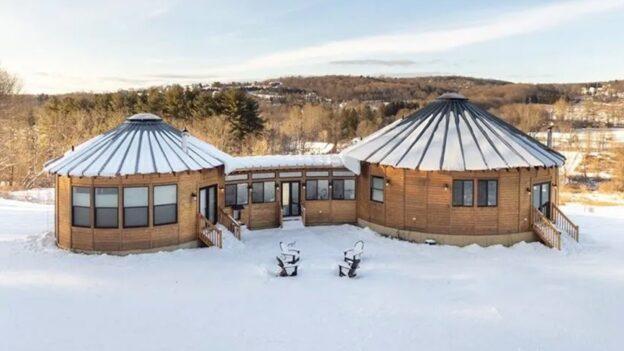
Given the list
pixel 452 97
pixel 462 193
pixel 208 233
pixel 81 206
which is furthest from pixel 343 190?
pixel 81 206

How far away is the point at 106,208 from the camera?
605 inches

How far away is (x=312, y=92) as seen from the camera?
11444cm

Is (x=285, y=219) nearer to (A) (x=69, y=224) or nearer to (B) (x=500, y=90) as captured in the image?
(A) (x=69, y=224)

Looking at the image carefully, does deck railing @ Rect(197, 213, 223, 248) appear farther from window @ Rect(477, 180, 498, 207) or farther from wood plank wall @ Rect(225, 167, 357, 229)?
window @ Rect(477, 180, 498, 207)

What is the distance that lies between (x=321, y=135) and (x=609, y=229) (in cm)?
5339

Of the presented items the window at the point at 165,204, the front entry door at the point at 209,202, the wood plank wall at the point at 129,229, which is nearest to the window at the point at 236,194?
the front entry door at the point at 209,202

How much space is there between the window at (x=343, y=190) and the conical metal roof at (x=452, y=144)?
0.93m

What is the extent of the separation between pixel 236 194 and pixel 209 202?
138 cm

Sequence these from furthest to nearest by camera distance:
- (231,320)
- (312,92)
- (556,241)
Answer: (312,92)
(556,241)
(231,320)

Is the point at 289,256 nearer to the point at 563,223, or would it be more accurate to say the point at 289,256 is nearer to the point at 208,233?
the point at 208,233

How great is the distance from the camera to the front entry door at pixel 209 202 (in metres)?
17.0

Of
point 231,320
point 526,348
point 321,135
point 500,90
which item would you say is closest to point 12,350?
point 231,320

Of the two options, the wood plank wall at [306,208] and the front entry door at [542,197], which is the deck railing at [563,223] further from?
the wood plank wall at [306,208]

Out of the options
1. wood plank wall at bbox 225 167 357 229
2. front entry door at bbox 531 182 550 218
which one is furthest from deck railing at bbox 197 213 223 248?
front entry door at bbox 531 182 550 218
